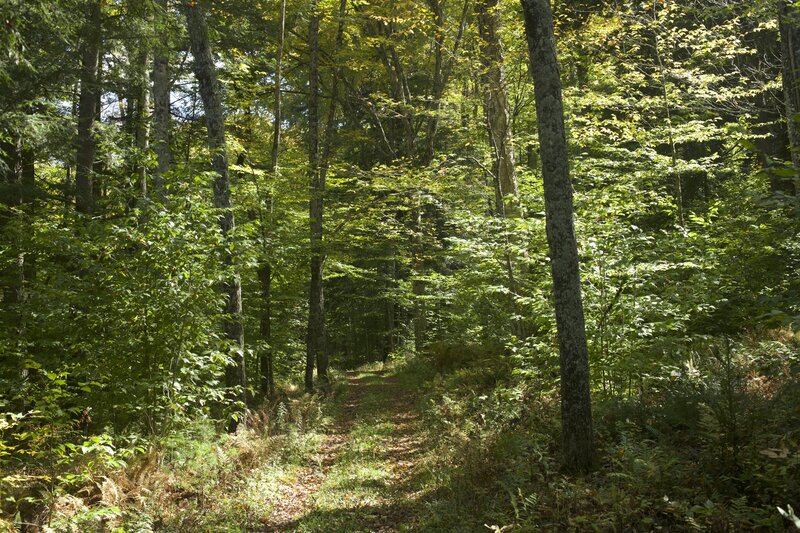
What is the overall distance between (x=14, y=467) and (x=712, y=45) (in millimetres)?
16466

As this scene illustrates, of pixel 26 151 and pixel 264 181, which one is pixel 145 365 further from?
pixel 26 151

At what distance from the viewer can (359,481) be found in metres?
7.40

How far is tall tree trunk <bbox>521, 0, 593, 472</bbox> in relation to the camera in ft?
18.1

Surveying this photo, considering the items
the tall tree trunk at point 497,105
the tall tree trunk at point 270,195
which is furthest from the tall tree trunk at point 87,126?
the tall tree trunk at point 497,105

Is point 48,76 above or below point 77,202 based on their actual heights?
above

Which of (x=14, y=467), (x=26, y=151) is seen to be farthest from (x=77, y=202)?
(x=14, y=467)

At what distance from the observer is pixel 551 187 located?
5.71 meters

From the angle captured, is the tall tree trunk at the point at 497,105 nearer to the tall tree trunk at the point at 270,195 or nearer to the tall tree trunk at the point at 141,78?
the tall tree trunk at the point at 270,195

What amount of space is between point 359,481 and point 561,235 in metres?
4.65

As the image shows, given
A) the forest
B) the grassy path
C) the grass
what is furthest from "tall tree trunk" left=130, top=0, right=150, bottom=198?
the grassy path

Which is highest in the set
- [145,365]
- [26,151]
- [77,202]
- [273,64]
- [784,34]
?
[273,64]

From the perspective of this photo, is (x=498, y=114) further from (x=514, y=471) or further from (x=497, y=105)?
(x=514, y=471)

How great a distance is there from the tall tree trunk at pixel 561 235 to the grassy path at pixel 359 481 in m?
2.29

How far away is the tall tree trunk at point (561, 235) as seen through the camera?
5.51 meters
